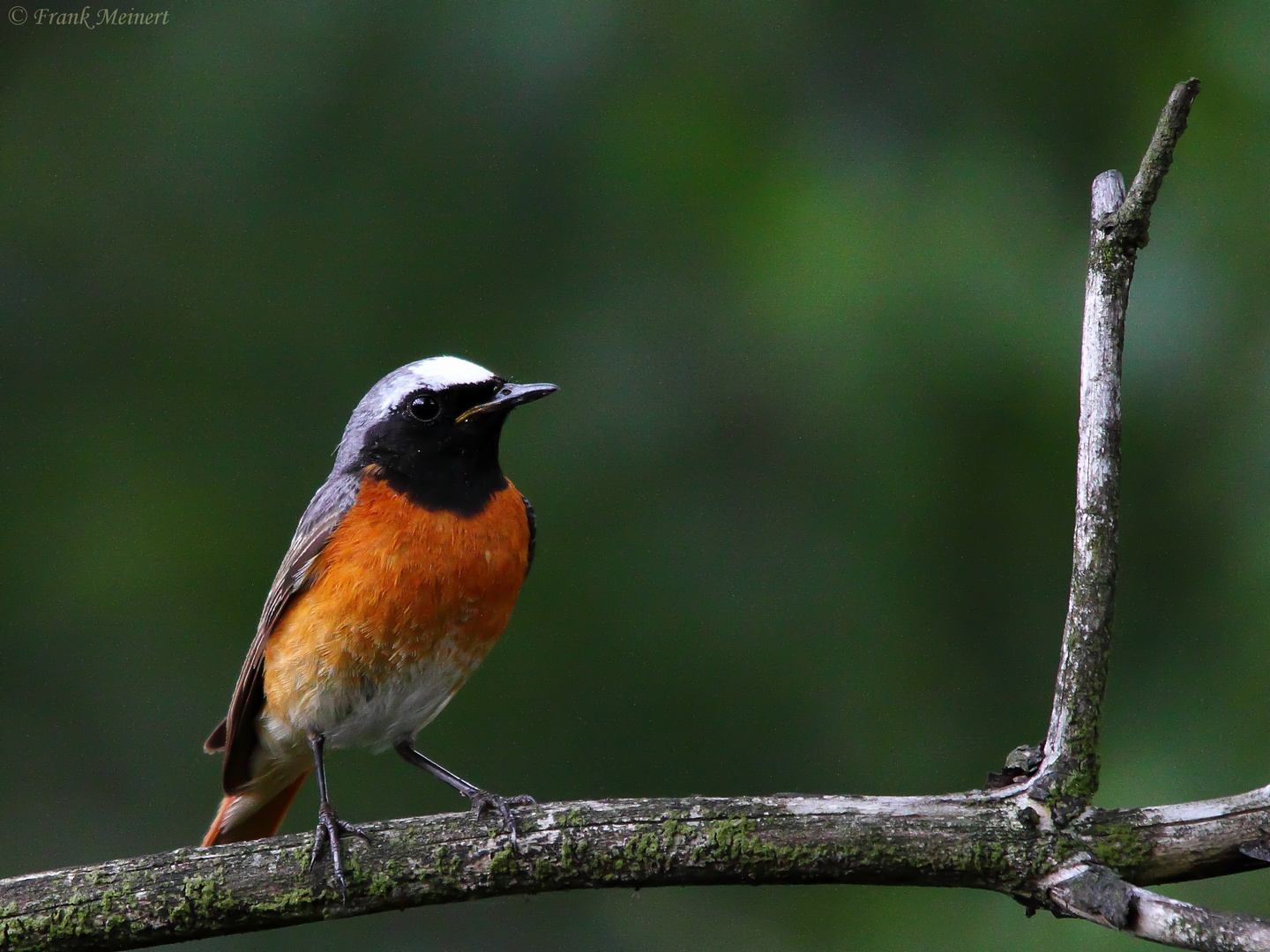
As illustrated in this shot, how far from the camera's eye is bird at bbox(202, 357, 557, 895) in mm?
3260

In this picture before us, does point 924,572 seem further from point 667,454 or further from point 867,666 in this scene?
point 667,454

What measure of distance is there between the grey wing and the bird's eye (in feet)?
0.80

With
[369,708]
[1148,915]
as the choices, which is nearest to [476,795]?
[369,708]

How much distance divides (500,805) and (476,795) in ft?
1.62

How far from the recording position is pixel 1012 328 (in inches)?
149

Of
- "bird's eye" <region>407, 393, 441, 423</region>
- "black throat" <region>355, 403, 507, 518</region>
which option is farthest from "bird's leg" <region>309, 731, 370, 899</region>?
"bird's eye" <region>407, 393, 441, 423</region>

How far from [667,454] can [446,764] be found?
1.44 meters

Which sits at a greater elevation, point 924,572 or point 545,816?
point 924,572

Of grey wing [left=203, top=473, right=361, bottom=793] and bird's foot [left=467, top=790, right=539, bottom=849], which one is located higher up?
grey wing [left=203, top=473, right=361, bottom=793]

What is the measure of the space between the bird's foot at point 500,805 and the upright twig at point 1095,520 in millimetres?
1096

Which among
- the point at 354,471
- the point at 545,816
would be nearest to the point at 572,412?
the point at 354,471

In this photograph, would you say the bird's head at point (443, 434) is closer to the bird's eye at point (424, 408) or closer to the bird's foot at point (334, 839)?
the bird's eye at point (424, 408)

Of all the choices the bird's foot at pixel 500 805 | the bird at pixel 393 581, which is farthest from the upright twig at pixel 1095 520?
the bird at pixel 393 581

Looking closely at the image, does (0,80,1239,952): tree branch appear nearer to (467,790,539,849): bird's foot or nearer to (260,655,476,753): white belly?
(467,790,539,849): bird's foot
